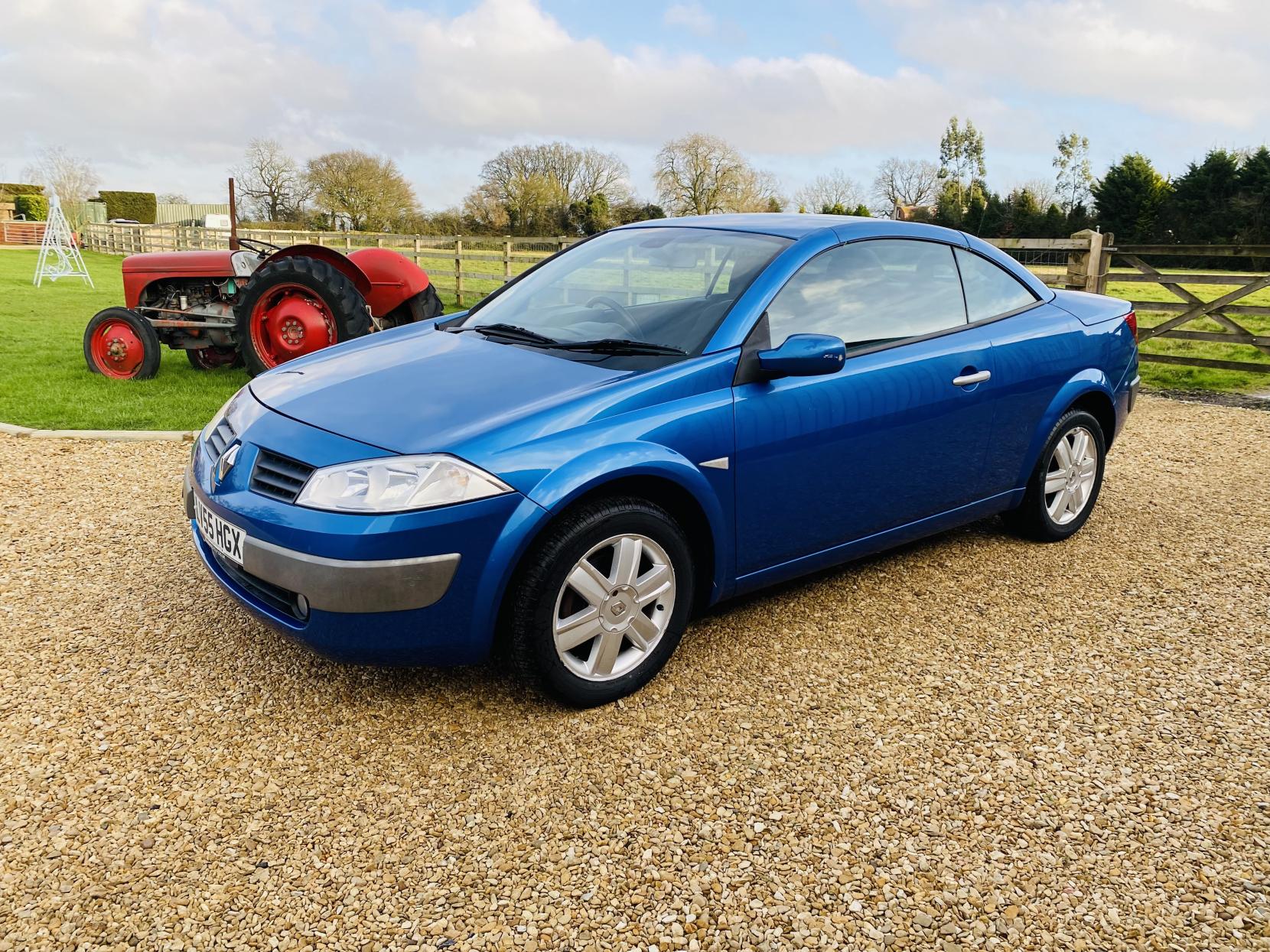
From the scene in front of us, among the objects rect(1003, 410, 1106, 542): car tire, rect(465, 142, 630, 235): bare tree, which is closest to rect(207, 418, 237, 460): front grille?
rect(1003, 410, 1106, 542): car tire

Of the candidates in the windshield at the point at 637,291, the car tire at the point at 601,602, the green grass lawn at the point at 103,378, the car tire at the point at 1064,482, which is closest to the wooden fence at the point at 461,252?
the green grass lawn at the point at 103,378

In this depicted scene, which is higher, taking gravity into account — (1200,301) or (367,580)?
(1200,301)

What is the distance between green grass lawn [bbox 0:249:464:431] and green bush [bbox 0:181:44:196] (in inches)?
1819

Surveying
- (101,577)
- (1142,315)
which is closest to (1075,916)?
(101,577)

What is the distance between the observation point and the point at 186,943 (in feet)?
7.21

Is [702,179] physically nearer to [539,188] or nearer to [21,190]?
[539,188]

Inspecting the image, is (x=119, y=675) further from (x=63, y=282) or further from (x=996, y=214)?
(x=996, y=214)

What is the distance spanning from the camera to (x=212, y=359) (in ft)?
32.2

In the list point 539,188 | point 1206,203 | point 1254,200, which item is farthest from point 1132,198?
point 539,188

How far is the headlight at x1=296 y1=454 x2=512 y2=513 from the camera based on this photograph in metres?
2.78

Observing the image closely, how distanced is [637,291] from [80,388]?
690cm

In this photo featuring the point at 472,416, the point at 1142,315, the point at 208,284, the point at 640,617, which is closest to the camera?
the point at 472,416

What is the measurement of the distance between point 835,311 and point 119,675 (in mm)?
3001

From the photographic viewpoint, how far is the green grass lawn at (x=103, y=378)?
7578 millimetres
